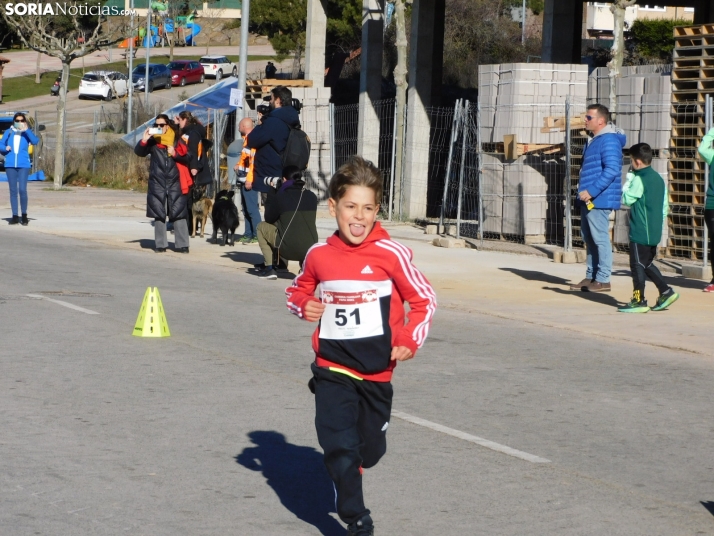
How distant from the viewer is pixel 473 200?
22.0 m

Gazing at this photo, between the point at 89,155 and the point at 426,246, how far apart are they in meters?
19.5

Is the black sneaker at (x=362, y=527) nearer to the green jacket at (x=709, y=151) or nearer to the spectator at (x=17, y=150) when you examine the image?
the green jacket at (x=709, y=151)

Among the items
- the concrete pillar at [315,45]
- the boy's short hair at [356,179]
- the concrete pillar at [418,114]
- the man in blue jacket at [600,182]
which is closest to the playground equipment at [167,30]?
the concrete pillar at [315,45]

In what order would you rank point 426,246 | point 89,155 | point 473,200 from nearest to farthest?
point 426,246
point 473,200
point 89,155

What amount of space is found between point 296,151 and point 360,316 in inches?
384

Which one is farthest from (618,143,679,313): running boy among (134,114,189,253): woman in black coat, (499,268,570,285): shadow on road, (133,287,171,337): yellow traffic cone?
(134,114,189,253): woman in black coat

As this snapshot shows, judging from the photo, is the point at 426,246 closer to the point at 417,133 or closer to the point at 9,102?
the point at 417,133

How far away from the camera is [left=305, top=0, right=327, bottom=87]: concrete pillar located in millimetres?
28234

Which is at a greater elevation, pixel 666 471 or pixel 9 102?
pixel 9 102

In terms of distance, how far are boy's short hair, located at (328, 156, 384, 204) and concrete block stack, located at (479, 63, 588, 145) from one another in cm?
1422

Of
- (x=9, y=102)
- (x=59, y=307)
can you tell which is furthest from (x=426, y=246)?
(x=9, y=102)

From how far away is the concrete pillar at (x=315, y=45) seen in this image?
2823 centimetres

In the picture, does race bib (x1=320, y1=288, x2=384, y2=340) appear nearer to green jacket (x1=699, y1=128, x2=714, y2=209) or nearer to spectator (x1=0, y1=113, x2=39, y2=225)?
green jacket (x1=699, y1=128, x2=714, y2=209)

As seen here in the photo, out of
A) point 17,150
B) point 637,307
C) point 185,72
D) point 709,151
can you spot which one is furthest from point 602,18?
point 637,307
